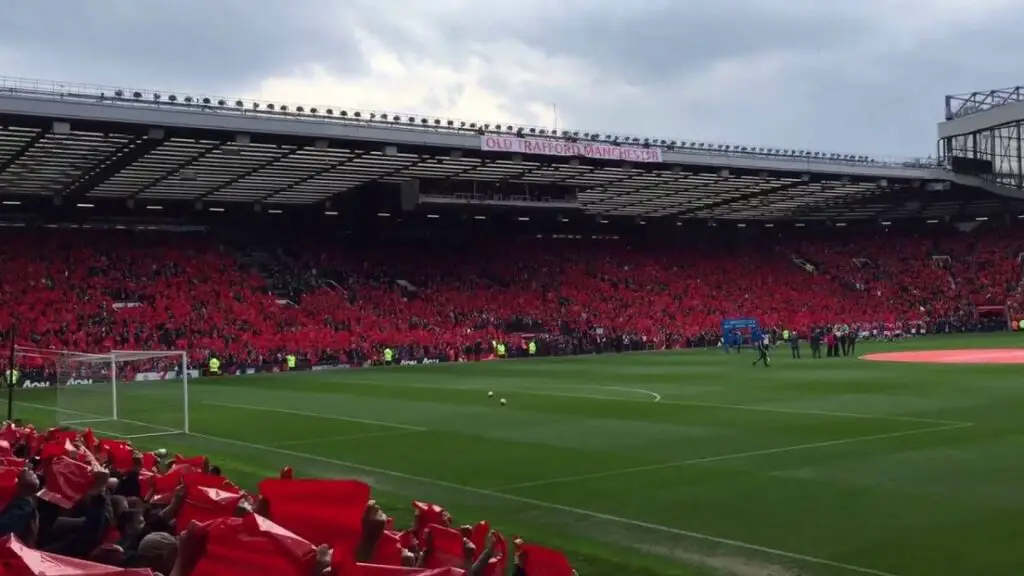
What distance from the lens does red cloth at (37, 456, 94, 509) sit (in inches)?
316

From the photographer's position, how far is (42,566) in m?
3.71

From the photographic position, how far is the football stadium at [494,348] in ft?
29.0

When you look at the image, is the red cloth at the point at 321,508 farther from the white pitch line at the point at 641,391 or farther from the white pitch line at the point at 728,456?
the white pitch line at the point at 641,391

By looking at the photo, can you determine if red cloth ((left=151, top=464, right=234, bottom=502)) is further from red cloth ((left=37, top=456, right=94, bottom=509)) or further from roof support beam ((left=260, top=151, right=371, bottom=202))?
roof support beam ((left=260, top=151, right=371, bottom=202))

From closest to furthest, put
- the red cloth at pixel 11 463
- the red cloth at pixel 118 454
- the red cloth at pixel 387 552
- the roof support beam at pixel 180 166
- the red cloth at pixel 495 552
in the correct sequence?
the red cloth at pixel 495 552, the red cloth at pixel 387 552, the red cloth at pixel 11 463, the red cloth at pixel 118 454, the roof support beam at pixel 180 166

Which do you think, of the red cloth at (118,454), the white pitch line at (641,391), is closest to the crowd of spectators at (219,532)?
the red cloth at (118,454)

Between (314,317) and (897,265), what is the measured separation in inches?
1742

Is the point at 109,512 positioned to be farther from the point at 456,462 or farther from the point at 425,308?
the point at 425,308

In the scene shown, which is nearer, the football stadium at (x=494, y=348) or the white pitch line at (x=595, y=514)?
the football stadium at (x=494, y=348)

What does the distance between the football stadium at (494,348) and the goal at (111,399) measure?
125mm

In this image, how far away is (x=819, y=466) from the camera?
15945mm

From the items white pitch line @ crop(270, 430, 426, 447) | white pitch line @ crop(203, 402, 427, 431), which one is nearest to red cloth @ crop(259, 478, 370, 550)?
white pitch line @ crop(270, 430, 426, 447)

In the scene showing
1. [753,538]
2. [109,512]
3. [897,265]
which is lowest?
[753,538]

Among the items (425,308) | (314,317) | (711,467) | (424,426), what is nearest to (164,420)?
(424,426)
